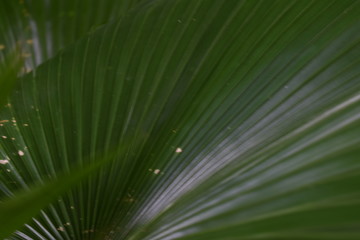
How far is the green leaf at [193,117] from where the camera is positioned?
46 cm

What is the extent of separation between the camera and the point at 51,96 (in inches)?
30.0

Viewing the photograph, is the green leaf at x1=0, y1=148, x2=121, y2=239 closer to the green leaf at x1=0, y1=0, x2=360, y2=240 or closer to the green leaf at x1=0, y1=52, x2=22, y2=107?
the green leaf at x1=0, y1=52, x2=22, y2=107

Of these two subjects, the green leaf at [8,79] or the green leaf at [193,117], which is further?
the green leaf at [193,117]

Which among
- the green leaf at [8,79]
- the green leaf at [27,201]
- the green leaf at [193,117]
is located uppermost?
the green leaf at [193,117]

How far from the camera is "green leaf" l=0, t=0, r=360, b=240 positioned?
0.46 meters

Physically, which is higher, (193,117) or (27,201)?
(193,117)

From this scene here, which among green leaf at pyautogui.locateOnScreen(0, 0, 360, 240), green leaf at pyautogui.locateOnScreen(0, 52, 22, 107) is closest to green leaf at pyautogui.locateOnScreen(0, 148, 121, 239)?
green leaf at pyautogui.locateOnScreen(0, 52, 22, 107)

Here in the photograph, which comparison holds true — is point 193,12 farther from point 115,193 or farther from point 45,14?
point 45,14

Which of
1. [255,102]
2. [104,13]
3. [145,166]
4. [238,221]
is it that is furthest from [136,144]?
[104,13]

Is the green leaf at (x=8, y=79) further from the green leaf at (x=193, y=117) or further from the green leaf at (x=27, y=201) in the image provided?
the green leaf at (x=193, y=117)

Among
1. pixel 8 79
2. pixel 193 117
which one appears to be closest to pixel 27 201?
pixel 8 79

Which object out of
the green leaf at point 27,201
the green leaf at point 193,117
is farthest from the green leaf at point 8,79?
the green leaf at point 193,117

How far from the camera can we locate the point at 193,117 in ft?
2.20

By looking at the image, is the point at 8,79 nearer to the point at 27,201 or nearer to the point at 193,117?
the point at 27,201
